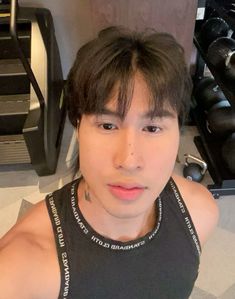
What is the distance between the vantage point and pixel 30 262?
0.66 metres

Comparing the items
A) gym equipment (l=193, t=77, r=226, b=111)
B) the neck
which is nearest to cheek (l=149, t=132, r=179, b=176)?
the neck

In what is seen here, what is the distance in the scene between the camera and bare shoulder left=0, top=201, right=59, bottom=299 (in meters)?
0.63

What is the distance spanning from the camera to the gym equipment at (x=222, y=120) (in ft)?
6.32

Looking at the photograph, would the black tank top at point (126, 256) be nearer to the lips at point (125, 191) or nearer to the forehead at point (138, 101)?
the lips at point (125, 191)

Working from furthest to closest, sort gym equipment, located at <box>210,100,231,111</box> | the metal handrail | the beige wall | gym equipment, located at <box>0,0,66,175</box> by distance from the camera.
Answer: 1. gym equipment, located at <box>210,100,231,111</box>
2. gym equipment, located at <box>0,0,66,175</box>
3. the beige wall
4. the metal handrail

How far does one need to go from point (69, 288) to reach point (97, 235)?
0.37ft

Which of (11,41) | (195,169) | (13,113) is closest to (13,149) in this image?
(13,113)

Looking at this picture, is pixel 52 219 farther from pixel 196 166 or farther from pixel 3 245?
pixel 196 166

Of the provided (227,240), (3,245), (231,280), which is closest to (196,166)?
(227,240)

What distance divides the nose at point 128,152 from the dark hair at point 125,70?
0.04 metres

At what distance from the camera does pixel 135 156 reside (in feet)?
2.02

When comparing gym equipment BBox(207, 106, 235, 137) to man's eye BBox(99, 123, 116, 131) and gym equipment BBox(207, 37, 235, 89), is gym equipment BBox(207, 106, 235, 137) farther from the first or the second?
man's eye BBox(99, 123, 116, 131)

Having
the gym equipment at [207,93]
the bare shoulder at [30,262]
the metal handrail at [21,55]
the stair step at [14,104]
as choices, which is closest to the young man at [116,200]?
the bare shoulder at [30,262]

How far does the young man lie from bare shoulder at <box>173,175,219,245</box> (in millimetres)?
42
